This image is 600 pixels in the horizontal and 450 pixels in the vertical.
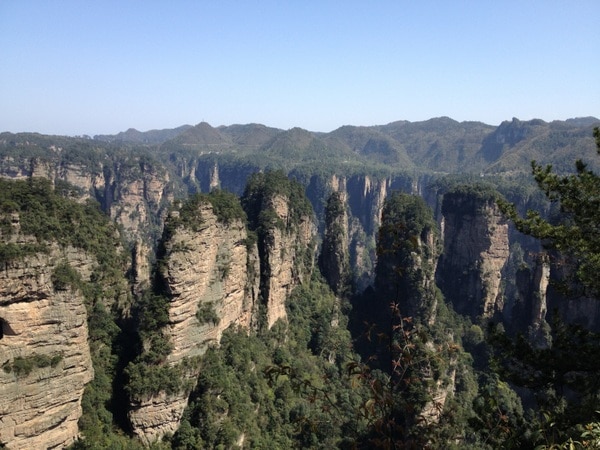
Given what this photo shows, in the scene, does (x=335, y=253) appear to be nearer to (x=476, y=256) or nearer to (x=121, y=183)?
(x=476, y=256)

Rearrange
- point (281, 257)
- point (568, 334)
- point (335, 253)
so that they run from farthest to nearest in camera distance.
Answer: point (335, 253)
point (281, 257)
point (568, 334)

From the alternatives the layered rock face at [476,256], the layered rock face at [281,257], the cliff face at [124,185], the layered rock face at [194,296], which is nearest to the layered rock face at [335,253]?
the layered rock face at [281,257]

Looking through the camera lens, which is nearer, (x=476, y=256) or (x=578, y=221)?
(x=578, y=221)

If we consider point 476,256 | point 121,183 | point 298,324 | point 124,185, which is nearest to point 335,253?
point 298,324

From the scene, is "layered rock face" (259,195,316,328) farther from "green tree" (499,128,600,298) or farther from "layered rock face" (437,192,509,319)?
"green tree" (499,128,600,298)

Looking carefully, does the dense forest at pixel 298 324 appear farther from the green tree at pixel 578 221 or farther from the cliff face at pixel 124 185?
the cliff face at pixel 124 185

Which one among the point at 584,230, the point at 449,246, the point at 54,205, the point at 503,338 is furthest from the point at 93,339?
the point at 449,246

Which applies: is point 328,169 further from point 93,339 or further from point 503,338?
point 503,338

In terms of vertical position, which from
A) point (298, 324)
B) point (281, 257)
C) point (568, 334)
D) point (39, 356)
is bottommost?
point (298, 324)
